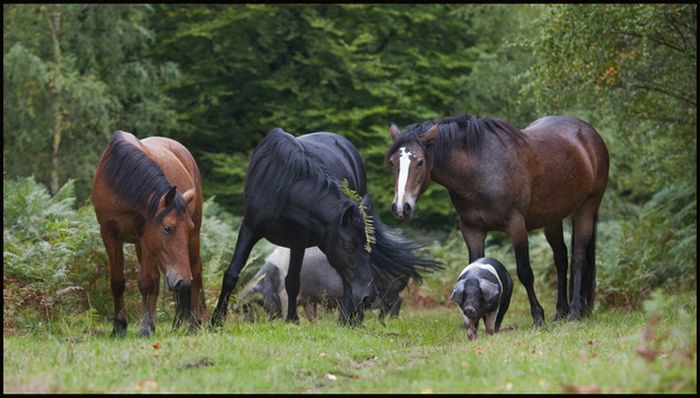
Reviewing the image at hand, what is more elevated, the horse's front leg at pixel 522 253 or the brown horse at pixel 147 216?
the brown horse at pixel 147 216

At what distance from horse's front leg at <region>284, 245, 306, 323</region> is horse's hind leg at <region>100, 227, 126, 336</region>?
2319 mm

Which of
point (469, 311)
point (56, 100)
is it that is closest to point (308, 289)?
point (469, 311)

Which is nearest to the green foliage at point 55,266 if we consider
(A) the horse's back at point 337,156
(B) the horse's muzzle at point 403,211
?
(A) the horse's back at point 337,156

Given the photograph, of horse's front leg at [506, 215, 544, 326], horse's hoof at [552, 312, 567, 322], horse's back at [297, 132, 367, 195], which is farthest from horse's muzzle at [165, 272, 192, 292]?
horse's hoof at [552, 312, 567, 322]

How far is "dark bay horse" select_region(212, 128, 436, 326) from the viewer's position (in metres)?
11.7

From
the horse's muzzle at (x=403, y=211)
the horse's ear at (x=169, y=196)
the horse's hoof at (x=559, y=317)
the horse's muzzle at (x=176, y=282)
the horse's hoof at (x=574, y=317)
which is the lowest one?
the horse's hoof at (x=559, y=317)

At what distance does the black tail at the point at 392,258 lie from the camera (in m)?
12.2

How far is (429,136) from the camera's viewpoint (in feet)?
39.4

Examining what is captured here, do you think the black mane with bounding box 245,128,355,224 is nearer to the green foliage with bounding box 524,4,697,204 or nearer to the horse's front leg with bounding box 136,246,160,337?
the horse's front leg with bounding box 136,246,160,337

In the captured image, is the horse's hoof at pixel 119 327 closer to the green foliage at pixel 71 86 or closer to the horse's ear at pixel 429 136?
the horse's ear at pixel 429 136

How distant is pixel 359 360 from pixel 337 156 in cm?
502

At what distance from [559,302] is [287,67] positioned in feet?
57.1

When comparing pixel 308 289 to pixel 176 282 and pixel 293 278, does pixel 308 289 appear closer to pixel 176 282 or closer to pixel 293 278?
pixel 293 278

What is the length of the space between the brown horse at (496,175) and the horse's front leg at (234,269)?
189 centimetres
